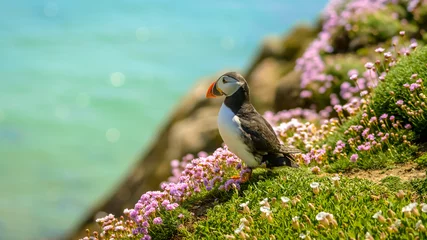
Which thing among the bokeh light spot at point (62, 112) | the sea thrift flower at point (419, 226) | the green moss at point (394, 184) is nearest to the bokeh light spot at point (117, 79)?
the bokeh light spot at point (62, 112)

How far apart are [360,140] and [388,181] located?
1.60 meters

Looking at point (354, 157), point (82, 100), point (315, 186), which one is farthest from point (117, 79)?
point (315, 186)

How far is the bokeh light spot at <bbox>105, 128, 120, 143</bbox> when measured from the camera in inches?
1220

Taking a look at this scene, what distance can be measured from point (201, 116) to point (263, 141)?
9.33 m

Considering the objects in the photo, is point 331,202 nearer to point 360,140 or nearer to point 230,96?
point 230,96

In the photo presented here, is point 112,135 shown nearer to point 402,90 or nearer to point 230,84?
point 402,90

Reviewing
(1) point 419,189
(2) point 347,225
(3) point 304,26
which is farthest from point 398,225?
(3) point 304,26

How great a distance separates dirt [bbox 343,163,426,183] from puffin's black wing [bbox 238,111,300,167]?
37.4 inches

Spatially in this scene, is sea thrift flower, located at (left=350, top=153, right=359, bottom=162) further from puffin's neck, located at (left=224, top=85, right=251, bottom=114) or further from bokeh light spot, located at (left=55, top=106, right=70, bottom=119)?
bokeh light spot, located at (left=55, top=106, right=70, bottom=119)

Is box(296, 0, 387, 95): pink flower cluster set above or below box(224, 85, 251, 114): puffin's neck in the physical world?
above

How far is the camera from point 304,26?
18.2 metres

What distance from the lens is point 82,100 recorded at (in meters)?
33.8

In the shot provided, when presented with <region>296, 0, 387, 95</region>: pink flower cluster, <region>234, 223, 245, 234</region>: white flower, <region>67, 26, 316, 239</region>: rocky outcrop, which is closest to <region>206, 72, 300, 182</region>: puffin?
<region>234, 223, 245, 234</region>: white flower

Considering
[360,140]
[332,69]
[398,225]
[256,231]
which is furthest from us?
[332,69]
